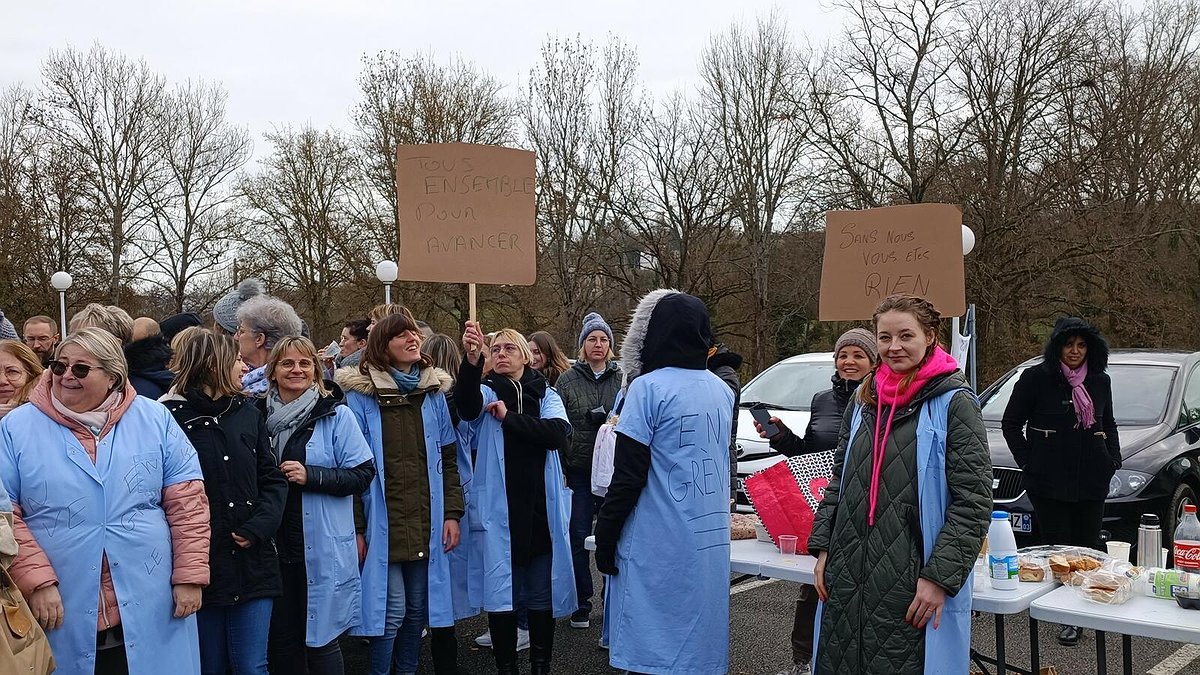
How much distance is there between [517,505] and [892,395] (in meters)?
2.24

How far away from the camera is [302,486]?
4016 millimetres

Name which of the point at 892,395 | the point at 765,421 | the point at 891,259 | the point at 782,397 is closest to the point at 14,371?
the point at 765,421

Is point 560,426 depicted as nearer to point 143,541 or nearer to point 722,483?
point 722,483

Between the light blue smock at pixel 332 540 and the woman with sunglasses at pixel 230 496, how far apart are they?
0.71ft

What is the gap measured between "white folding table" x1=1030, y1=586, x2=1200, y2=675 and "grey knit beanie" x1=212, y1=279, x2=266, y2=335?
4.74 metres

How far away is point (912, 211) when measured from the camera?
202 inches

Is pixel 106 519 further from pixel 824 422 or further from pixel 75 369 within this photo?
pixel 824 422

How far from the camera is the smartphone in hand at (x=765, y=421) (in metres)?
4.84

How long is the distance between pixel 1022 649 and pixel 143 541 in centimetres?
476

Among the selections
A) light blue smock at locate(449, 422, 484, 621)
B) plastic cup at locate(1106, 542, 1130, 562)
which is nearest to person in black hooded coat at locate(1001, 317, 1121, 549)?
plastic cup at locate(1106, 542, 1130, 562)

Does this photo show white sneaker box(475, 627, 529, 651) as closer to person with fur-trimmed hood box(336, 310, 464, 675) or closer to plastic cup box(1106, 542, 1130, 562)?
person with fur-trimmed hood box(336, 310, 464, 675)

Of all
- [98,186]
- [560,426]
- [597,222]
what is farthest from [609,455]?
[98,186]

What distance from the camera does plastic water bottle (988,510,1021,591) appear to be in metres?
3.60

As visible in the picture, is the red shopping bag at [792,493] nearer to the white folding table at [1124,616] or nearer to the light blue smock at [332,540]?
the white folding table at [1124,616]
